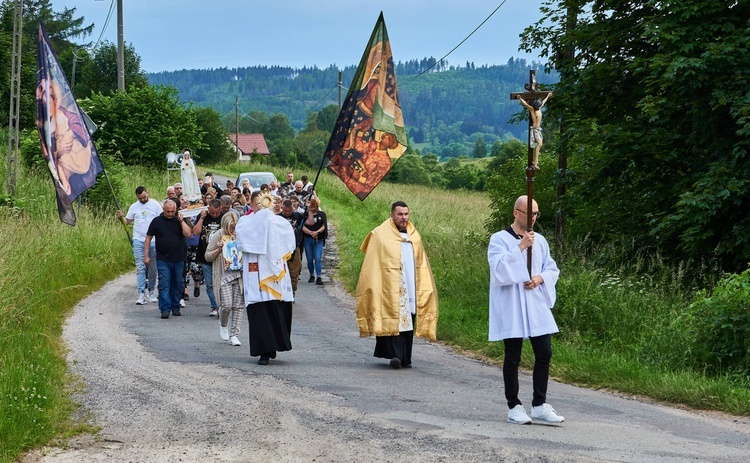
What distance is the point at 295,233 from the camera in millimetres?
19141

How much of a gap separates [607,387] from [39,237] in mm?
12284

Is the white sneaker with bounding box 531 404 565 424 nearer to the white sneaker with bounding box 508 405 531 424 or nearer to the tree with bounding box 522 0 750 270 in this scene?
the white sneaker with bounding box 508 405 531 424

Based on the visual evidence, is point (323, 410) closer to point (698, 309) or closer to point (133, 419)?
point (133, 419)

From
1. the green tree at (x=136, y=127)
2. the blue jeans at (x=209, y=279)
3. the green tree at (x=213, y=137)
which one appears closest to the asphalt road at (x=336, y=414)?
the blue jeans at (x=209, y=279)

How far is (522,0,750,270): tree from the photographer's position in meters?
14.8

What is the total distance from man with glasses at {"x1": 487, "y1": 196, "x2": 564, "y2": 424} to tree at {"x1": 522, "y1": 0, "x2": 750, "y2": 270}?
6451 mm

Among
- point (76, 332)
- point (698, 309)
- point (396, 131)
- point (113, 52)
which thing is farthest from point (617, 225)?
point (113, 52)

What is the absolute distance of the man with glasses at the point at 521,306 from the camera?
8562mm

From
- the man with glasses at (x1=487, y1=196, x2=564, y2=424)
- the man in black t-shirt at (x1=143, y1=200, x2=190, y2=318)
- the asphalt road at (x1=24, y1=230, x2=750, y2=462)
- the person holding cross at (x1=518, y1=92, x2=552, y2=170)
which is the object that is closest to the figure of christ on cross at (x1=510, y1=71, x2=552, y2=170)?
the person holding cross at (x1=518, y1=92, x2=552, y2=170)

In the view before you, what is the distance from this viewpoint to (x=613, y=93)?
18500mm

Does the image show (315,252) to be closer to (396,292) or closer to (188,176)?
(188,176)

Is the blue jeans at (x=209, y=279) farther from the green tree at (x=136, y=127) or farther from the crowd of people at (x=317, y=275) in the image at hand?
the green tree at (x=136, y=127)

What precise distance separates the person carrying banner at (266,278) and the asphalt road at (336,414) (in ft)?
1.00

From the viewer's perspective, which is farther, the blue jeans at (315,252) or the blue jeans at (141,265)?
the blue jeans at (315,252)
